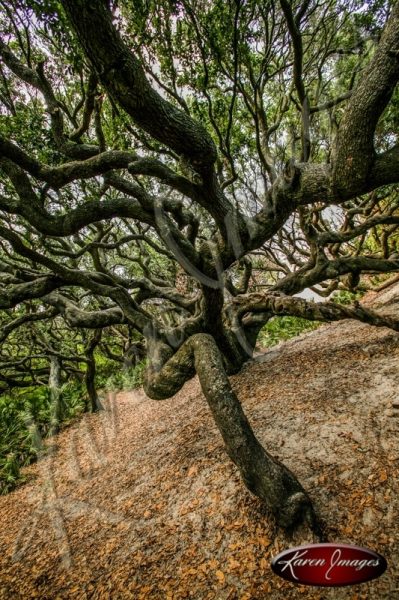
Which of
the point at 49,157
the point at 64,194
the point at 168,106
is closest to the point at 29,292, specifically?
the point at 49,157

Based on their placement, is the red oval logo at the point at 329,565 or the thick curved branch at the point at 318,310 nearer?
the red oval logo at the point at 329,565

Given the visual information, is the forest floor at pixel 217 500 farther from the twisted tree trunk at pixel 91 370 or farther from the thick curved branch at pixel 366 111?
the twisted tree trunk at pixel 91 370

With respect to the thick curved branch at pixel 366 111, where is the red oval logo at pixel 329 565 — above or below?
below

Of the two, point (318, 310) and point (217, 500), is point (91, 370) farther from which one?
point (318, 310)

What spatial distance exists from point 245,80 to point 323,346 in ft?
24.3

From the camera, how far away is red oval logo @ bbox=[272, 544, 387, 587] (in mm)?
1894

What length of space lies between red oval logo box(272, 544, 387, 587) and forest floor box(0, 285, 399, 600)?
0.48 m

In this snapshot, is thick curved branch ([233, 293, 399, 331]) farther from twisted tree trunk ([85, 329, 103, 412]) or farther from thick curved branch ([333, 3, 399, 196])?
twisted tree trunk ([85, 329, 103, 412])

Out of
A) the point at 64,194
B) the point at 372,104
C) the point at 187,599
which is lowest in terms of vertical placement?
the point at 187,599

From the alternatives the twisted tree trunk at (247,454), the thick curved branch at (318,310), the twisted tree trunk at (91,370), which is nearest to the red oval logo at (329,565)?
the twisted tree trunk at (247,454)

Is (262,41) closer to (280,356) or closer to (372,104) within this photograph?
(372,104)

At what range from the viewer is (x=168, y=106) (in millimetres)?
3018

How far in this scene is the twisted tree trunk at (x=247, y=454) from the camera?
271 centimetres

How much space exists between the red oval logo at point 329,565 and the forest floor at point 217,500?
477mm
